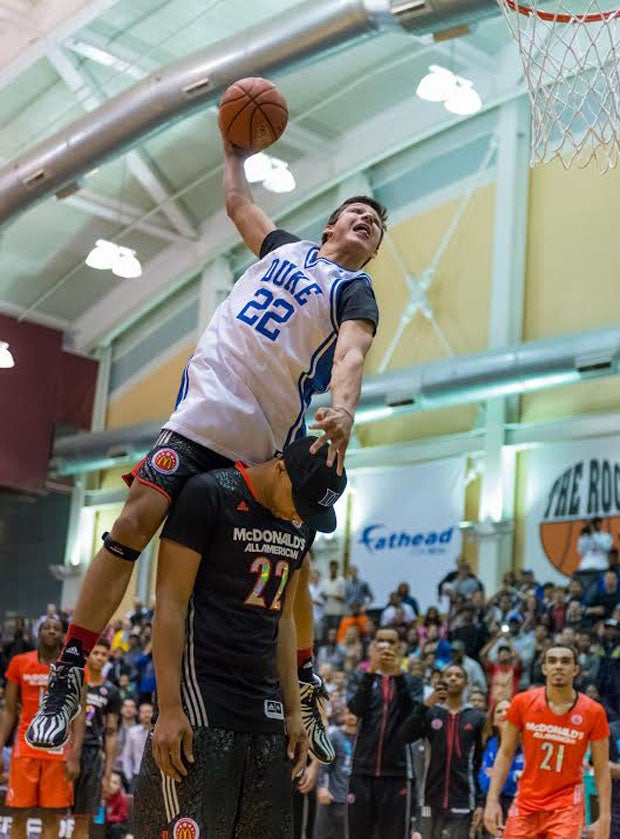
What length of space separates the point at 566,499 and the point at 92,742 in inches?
449

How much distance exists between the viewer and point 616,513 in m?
19.6

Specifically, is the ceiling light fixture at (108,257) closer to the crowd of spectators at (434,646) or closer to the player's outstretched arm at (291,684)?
the crowd of spectators at (434,646)

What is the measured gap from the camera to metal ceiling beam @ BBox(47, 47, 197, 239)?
68.7 feet

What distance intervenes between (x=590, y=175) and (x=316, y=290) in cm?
1769

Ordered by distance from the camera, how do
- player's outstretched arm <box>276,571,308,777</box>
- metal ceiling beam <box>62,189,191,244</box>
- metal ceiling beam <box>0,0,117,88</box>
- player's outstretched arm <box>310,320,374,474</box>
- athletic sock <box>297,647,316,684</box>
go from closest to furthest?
player's outstretched arm <box>310,320,374,474</box>, player's outstretched arm <box>276,571,308,777</box>, athletic sock <box>297,647,316,684</box>, metal ceiling beam <box>0,0,117,88</box>, metal ceiling beam <box>62,189,191,244</box>

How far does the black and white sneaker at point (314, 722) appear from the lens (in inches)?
189

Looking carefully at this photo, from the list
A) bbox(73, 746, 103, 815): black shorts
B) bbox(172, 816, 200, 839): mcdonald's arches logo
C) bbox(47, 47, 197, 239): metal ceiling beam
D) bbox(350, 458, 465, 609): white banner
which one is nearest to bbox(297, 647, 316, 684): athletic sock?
bbox(172, 816, 200, 839): mcdonald's arches logo

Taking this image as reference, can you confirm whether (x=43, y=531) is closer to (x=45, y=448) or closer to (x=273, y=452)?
(x=45, y=448)

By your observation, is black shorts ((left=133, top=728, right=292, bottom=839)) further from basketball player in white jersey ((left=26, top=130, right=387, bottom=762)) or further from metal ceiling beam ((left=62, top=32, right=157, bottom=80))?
metal ceiling beam ((left=62, top=32, right=157, bottom=80))

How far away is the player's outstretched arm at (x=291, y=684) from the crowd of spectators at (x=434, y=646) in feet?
21.1

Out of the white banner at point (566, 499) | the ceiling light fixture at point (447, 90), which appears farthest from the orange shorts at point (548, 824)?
the white banner at point (566, 499)

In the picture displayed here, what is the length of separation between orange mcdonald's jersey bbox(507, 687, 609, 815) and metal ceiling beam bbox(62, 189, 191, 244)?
17676 millimetres

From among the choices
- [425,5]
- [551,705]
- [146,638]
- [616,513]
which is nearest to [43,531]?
[146,638]

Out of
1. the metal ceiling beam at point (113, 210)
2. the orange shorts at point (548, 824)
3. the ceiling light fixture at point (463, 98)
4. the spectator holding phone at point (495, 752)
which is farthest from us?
the metal ceiling beam at point (113, 210)
